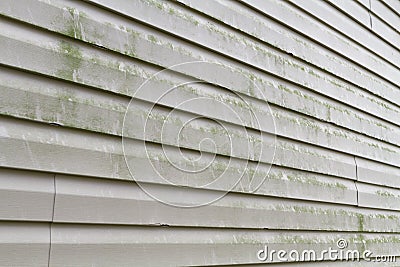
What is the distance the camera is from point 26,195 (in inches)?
51.9

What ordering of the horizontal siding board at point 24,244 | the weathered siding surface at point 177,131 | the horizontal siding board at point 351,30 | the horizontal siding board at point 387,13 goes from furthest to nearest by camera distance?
A: the horizontal siding board at point 387,13, the horizontal siding board at point 351,30, the weathered siding surface at point 177,131, the horizontal siding board at point 24,244

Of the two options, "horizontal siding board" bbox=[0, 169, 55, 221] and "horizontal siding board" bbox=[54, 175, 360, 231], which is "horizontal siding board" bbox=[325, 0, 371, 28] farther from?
"horizontal siding board" bbox=[0, 169, 55, 221]

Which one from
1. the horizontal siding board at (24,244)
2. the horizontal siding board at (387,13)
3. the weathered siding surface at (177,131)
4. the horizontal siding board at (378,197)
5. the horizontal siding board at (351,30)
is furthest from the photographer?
the horizontal siding board at (387,13)

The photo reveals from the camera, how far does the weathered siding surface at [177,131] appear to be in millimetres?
1361

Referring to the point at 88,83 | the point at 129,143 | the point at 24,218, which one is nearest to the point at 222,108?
the point at 129,143

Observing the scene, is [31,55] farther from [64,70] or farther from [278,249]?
[278,249]

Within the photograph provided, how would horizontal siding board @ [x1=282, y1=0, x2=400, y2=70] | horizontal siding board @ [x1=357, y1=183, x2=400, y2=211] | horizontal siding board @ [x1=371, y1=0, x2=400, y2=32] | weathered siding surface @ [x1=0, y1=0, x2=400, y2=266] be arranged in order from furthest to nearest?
horizontal siding board @ [x1=371, y1=0, x2=400, y2=32] → horizontal siding board @ [x1=357, y1=183, x2=400, y2=211] → horizontal siding board @ [x1=282, y1=0, x2=400, y2=70] → weathered siding surface @ [x1=0, y1=0, x2=400, y2=266]

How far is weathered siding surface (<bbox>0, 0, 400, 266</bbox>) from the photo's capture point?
1.36 meters

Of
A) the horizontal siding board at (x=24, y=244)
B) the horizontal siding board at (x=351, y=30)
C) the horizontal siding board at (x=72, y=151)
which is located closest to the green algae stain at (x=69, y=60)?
the horizontal siding board at (x=72, y=151)

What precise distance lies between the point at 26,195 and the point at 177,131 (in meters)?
0.63

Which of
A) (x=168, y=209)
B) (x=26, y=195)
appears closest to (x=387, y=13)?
(x=168, y=209)

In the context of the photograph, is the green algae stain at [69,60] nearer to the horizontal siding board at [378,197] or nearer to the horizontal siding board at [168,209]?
the horizontal siding board at [168,209]

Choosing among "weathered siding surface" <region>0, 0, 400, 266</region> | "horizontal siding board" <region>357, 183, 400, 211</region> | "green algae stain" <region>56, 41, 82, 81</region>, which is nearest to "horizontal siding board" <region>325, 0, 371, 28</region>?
"weathered siding surface" <region>0, 0, 400, 266</region>

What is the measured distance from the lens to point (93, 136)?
4.94 ft
